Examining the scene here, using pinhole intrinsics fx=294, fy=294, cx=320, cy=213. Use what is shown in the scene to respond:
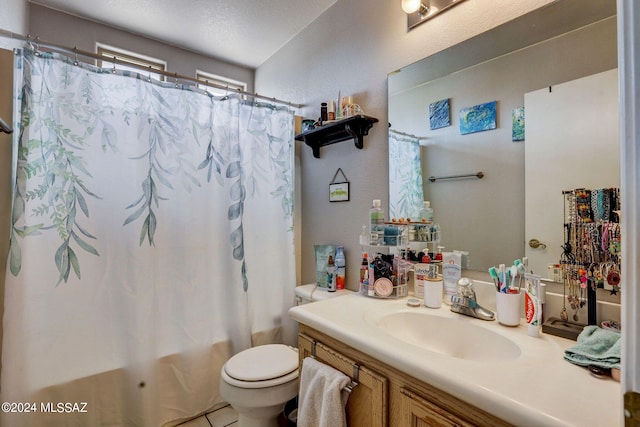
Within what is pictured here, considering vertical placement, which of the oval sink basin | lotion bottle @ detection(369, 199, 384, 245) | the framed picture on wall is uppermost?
the framed picture on wall

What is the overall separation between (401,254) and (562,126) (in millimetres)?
769

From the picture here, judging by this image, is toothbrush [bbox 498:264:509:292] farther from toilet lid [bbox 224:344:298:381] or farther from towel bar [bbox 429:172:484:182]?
toilet lid [bbox 224:344:298:381]

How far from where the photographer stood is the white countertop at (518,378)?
0.58 m

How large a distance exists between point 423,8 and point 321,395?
5.47 feet

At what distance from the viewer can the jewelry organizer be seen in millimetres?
867

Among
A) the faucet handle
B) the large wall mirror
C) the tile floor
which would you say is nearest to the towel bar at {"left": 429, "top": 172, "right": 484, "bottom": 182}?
the large wall mirror

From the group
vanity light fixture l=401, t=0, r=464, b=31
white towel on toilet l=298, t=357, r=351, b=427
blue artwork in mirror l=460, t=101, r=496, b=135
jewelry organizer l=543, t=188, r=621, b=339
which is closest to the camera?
jewelry organizer l=543, t=188, r=621, b=339

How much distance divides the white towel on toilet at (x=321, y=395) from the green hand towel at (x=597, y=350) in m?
0.63

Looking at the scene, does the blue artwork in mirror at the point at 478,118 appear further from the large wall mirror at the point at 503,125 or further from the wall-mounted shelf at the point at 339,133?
the wall-mounted shelf at the point at 339,133

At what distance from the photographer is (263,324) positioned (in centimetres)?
198

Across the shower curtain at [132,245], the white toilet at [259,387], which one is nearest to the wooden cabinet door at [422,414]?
the white toilet at [259,387]

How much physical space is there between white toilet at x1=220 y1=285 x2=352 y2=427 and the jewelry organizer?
1.14 m

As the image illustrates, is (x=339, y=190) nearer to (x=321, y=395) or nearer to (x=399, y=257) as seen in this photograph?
(x=399, y=257)

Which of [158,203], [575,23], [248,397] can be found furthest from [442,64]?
[248,397]
